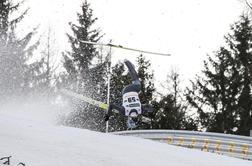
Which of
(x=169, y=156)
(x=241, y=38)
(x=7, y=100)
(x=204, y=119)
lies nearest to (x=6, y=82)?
(x=7, y=100)

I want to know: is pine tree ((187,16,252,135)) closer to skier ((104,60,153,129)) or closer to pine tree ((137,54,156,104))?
pine tree ((137,54,156,104))

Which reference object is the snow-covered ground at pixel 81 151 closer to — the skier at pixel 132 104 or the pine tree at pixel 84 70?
the skier at pixel 132 104

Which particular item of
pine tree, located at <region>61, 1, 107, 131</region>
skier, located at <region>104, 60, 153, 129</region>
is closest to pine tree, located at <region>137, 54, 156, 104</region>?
pine tree, located at <region>61, 1, 107, 131</region>

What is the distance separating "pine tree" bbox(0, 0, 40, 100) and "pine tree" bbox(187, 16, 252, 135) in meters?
11.8

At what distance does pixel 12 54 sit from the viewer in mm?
36844

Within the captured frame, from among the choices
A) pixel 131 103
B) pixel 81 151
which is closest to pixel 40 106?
pixel 131 103

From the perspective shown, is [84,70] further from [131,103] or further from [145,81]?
[131,103]

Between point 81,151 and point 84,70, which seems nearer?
point 81,151

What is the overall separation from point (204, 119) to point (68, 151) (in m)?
28.3

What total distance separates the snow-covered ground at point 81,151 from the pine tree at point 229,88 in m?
24.0

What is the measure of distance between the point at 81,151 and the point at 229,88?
2739 cm

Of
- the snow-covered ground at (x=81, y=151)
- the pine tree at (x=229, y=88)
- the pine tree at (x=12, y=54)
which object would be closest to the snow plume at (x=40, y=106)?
the pine tree at (x=12, y=54)

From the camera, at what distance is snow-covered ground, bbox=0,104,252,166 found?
28.4ft

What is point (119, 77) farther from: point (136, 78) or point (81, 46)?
point (136, 78)
